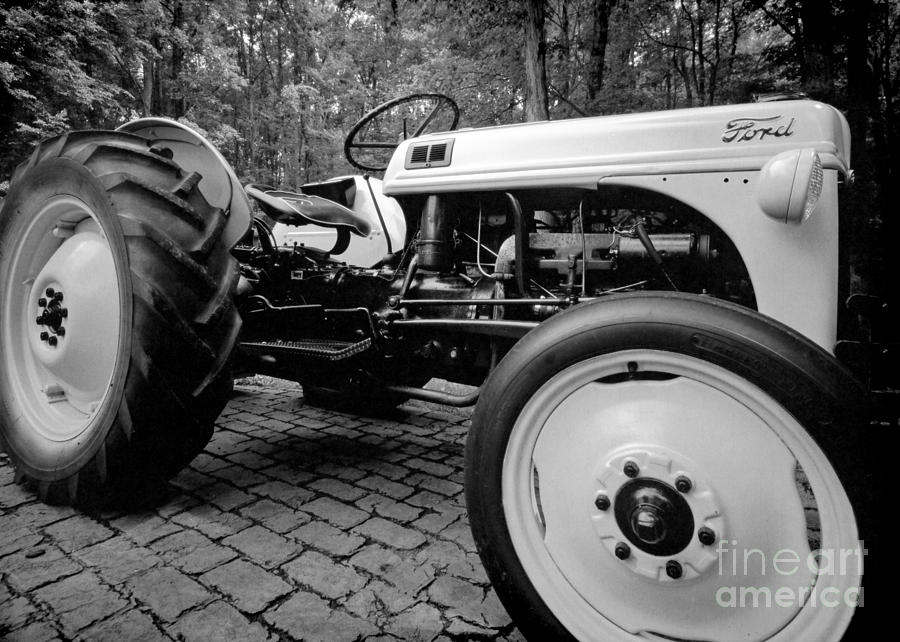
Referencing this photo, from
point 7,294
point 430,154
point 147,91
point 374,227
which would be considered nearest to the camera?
point 430,154

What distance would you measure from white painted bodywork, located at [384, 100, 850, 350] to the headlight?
0.10 meters

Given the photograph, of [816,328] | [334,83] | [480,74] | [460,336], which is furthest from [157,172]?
[334,83]

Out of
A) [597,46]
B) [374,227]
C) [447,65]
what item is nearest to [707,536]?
[374,227]

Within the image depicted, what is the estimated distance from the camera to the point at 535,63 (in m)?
5.67

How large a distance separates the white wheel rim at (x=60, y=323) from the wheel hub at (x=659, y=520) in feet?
6.20

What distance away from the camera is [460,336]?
6.82 ft

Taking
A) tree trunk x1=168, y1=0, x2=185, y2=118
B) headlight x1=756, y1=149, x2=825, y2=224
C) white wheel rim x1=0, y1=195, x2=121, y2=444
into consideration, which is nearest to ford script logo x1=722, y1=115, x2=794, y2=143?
headlight x1=756, y1=149, x2=825, y2=224

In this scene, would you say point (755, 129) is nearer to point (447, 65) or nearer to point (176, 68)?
point (447, 65)

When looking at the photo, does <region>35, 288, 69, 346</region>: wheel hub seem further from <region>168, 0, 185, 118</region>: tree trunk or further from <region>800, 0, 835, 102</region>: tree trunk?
<region>168, 0, 185, 118</region>: tree trunk

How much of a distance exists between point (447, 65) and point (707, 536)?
8165 millimetres

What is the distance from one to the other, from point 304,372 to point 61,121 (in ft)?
28.6

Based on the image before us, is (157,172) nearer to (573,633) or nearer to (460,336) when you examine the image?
(460,336)
